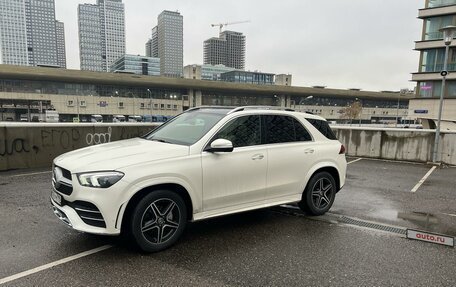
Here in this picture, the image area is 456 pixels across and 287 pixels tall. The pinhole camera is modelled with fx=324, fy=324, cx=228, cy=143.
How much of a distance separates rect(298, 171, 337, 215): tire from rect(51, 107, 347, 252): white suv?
0.02 m

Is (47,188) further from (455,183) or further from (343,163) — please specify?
(455,183)

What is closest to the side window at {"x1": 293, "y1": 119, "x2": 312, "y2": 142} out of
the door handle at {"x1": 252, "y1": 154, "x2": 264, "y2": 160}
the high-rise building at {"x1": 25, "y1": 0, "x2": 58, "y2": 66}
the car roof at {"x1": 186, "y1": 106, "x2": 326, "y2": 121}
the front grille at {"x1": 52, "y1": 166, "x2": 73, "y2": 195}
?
the car roof at {"x1": 186, "y1": 106, "x2": 326, "y2": 121}

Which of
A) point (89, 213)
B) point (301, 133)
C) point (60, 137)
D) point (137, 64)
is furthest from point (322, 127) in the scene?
point (137, 64)

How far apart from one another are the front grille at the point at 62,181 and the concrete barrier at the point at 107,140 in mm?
6447

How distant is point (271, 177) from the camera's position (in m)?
4.75

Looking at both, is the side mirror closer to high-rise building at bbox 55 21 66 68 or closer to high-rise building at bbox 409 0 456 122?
high-rise building at bbox 409 0 456 122

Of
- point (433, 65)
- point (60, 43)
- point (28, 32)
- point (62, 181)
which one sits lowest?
point (62, 181)

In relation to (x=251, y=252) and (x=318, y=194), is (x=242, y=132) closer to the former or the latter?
(x=251, y=252)

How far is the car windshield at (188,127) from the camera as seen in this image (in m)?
4.41

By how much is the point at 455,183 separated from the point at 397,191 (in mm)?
2483

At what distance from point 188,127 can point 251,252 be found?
1.97 metres

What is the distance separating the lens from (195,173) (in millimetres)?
3988

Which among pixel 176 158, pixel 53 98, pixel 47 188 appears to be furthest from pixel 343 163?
pixel 53 98

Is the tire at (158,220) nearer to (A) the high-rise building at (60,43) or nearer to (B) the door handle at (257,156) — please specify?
(B) the door handle at (257,156)
